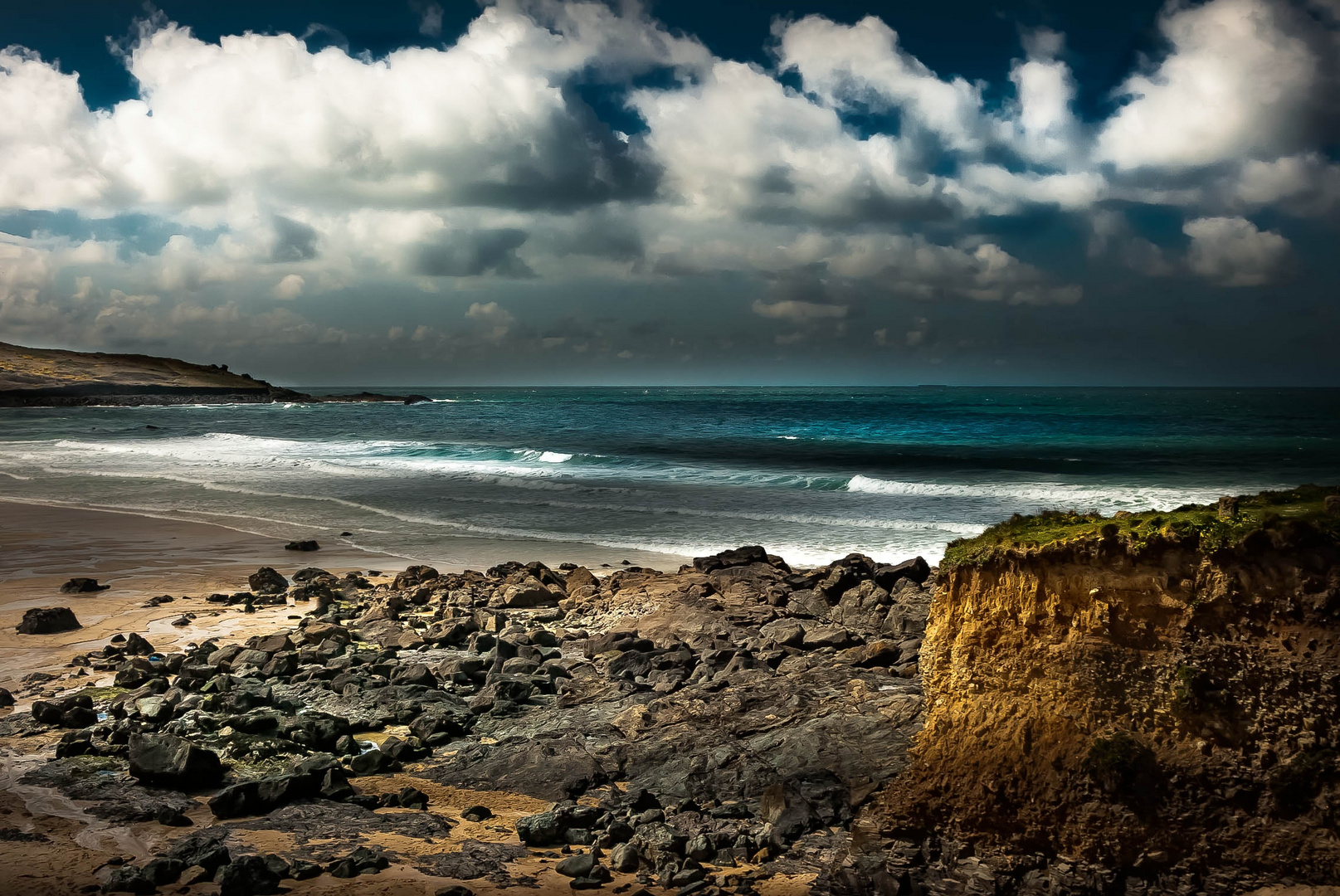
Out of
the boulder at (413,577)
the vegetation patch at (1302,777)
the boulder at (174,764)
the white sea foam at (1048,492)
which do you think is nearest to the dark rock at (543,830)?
the boulder at (174,764)

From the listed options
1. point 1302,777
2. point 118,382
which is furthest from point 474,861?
point 118,382

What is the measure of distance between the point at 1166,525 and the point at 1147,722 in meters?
0.99

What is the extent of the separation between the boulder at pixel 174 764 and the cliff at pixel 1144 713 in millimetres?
4689

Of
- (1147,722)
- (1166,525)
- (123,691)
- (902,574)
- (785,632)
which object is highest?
(1166,525)

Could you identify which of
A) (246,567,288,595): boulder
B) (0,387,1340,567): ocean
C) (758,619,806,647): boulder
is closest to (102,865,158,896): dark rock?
(758,619,806,647): boulder

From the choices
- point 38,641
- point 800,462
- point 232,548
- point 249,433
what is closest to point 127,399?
point 249,433

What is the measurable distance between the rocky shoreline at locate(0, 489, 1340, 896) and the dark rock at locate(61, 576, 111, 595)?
5.08 m

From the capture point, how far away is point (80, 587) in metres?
13.4

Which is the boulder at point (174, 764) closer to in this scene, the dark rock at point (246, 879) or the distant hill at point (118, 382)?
the dark rock at point (246, 879)

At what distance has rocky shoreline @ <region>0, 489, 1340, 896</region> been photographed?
422 cm

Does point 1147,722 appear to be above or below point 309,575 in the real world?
above

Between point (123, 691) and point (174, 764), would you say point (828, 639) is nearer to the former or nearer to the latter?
point (174, 764)

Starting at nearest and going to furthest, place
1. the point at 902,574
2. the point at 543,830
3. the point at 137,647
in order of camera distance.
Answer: the point at 543,830 < the point at 137,647 < the point at 902,574

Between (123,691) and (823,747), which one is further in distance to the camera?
(123,691)
